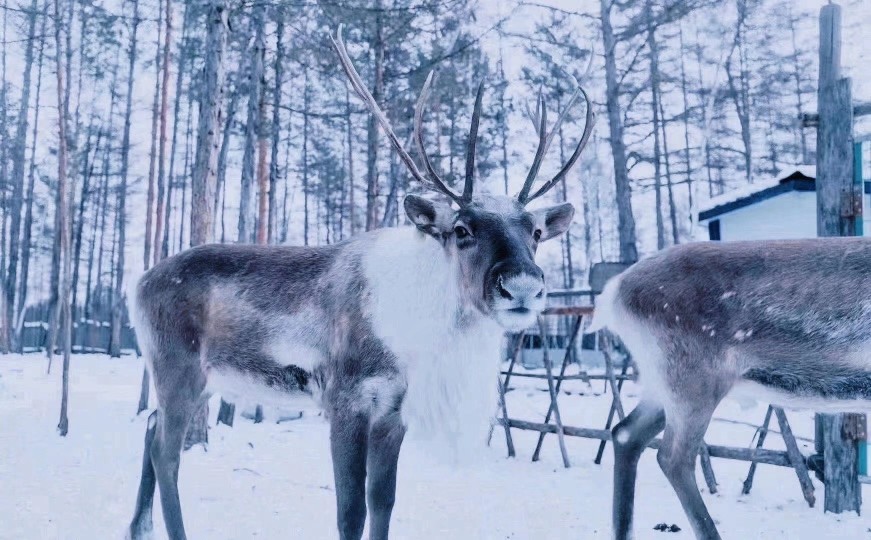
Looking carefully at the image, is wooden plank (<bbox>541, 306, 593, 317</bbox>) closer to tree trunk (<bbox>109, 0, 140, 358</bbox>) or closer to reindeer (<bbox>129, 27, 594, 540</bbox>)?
reindeer (<bbox>129, 27, 594, 540</bbox>)

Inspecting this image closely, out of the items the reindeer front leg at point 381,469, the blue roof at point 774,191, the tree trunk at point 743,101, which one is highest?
the tree trunk at point 743,101

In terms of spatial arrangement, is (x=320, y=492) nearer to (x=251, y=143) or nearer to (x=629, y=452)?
(x=629, y=452)

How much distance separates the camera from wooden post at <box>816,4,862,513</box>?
3.99 meters

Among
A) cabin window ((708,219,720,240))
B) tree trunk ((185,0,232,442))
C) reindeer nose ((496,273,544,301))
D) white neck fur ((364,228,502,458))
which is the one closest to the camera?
reindeer nose ((496,273,544,301))

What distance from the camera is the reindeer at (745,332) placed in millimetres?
2801

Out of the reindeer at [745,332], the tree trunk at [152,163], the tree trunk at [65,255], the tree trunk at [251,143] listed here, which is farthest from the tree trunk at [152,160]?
the reindeer at [745,332]

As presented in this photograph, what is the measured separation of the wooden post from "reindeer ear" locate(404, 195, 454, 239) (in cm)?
256

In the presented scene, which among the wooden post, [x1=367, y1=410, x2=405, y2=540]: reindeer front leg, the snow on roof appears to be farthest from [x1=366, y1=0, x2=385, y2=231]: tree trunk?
[x1=367, y1=410, x2=405, y2=540]: reindeer front leg

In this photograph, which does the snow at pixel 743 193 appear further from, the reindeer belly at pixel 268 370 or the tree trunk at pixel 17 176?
the tree trunk at pixel 17 176

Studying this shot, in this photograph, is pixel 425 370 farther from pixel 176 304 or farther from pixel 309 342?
pixel 176 304

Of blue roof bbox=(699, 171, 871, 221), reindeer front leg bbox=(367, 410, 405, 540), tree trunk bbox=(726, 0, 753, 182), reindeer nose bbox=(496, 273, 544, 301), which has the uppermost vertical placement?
tree trunk bbox=(726, 0, 753, 182)

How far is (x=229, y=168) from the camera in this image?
2366 centimetres

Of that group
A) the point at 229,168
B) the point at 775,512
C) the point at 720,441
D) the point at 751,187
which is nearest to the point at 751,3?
the point at 751,187

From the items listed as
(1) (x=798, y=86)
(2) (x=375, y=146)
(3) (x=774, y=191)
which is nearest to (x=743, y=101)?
(1) (x=798, y=86)
